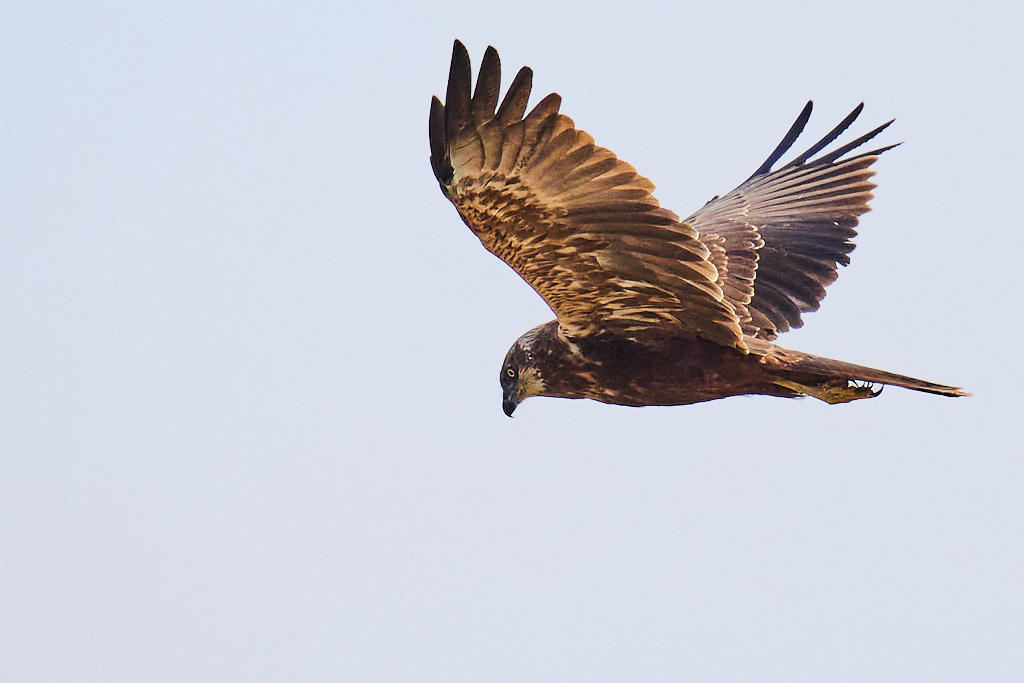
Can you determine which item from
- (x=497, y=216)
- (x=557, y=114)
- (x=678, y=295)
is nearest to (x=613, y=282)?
(x=678, y=295)

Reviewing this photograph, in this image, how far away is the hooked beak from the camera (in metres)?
7.96

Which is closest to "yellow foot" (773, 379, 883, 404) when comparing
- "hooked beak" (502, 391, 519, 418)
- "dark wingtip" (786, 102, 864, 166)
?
"hooked beak" (502, 391, 519, 418)

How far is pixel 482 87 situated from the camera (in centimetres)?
586

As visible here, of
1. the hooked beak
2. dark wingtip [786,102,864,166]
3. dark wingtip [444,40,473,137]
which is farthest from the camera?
dark wingtip [786,102,864,166]

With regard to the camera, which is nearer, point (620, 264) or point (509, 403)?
point (620, 264)

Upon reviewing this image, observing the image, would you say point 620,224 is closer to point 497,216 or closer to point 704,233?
point 497,216

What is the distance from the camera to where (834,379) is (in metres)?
7.15

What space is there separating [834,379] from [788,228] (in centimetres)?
227

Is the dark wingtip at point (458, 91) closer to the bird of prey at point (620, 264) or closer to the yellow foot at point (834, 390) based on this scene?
the bird of prey at point (620, 264)

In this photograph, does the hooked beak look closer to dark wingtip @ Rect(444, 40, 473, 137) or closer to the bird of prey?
the bird of prey

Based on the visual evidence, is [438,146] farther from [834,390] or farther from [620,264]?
[834,390]

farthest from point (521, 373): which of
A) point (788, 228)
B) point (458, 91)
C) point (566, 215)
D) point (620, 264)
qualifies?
point (788, 228)

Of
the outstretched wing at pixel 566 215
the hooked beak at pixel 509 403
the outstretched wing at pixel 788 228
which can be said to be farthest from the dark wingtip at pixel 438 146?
the outstretched wing at pixel 788 228

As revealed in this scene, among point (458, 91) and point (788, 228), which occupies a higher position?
point (788, 228)
